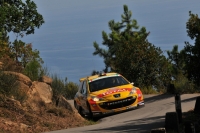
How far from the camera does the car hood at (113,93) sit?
2102 centimetres

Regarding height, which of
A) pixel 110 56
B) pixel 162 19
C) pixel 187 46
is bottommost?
pixel 187 46

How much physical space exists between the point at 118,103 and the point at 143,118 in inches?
129

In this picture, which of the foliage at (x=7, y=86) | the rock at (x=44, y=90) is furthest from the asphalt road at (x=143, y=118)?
the foliage at (x=7, y=86)

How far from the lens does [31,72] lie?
865 inches

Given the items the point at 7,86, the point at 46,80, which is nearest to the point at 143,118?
the point at 7,86

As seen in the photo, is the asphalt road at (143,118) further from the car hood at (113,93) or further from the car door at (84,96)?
the car door at (84,96)

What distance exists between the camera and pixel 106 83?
22.3m

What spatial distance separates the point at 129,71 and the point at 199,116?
48.7 feet

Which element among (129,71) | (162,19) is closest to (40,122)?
(129,71)

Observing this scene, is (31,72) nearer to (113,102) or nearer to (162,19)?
(113,102)

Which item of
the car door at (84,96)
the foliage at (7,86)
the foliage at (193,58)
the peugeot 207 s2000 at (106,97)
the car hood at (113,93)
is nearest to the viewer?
the foliage at (193,58)

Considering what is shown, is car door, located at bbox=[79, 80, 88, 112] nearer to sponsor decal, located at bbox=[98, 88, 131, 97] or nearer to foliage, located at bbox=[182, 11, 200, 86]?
sponsor decal, located at bbox=[98, 88, 131, 97]

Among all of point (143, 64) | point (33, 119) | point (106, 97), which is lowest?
point (33, 119)

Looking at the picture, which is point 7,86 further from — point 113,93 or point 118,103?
point 118,103
